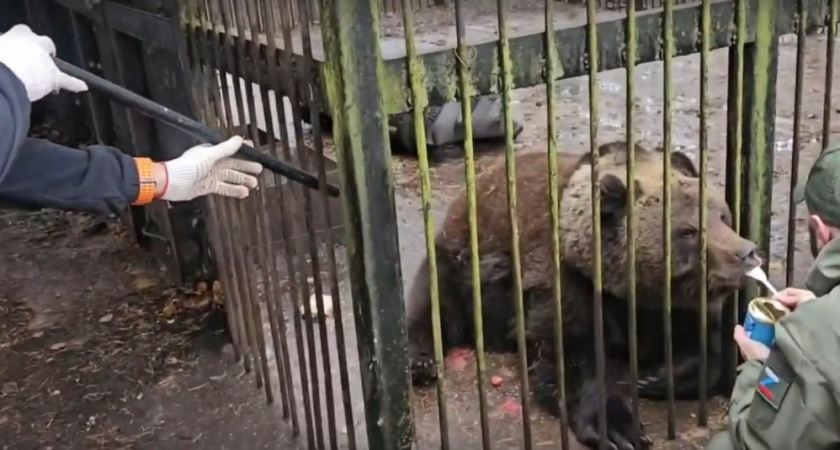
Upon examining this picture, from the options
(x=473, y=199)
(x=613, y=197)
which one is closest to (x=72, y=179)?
(x=473, y=199)

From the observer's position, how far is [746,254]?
11.5ft

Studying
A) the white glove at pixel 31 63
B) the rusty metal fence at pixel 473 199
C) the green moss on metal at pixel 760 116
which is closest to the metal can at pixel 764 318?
the rusty metal fence at pixel 473 199

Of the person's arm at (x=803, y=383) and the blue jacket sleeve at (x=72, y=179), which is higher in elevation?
the blue jacket sleeve at (x=72, y=179)

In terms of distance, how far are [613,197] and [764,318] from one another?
1316 millimetres

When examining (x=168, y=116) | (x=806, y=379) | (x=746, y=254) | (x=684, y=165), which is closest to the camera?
(x=806, y=379)

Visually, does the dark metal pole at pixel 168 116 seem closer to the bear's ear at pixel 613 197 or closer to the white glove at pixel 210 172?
the white glove at pixel 210 172

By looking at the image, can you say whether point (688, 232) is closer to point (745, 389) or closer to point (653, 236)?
point (653, 236)

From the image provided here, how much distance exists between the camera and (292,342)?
16.3ft

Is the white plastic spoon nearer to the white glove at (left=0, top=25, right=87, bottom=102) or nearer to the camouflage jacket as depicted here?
the camouflage jacket

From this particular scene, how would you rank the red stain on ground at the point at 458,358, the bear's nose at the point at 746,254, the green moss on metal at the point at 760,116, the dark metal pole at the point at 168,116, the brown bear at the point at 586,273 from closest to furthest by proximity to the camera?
1. the dark metal pole at the point at 168,116
2. the green moss on metal at the point at 760,116
3. the bear's nose at the point at 746,254
4. the brown bear at the point at 586,273
5. the red stain on ground at the point at 458,358

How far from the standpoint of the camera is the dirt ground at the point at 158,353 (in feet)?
13.7

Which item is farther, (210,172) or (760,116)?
(760,116)

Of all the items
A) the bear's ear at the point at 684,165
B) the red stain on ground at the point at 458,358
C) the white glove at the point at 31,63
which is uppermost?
the white glove at the point at 31,63

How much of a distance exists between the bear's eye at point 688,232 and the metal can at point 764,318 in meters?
1.26
